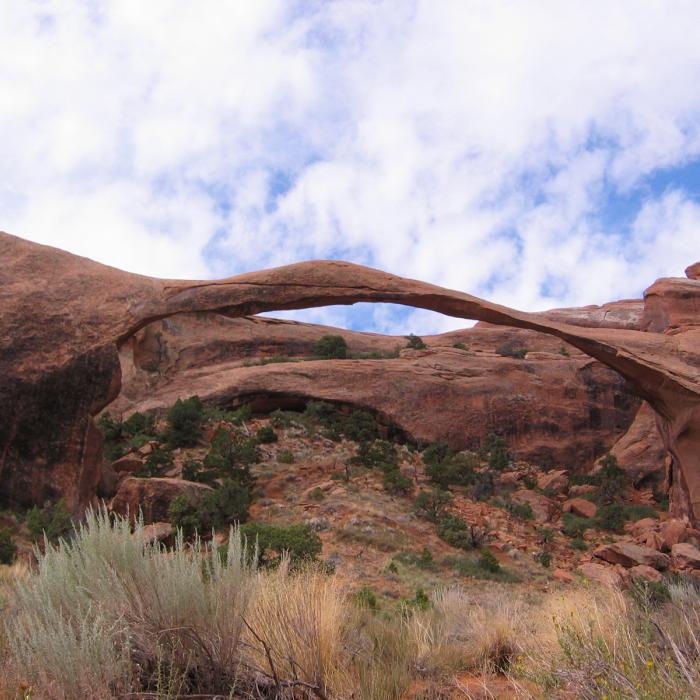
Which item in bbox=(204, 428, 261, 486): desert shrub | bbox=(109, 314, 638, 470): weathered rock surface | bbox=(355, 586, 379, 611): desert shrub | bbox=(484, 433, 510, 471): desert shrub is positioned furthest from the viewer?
bbox=(109, 314, 638, 470): weathered rock surface

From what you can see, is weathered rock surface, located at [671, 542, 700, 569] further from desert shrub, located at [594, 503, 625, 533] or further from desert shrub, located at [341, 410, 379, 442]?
desert shrub, located at [341, 410, 379, 442]

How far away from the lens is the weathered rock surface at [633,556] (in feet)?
35.1

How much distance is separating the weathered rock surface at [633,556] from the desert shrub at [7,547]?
9098 millimetres

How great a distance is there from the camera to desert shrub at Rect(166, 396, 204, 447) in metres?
17.7

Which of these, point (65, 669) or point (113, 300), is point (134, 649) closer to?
point (65, 669)

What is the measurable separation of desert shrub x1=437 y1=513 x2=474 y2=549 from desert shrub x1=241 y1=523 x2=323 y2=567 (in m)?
3.98

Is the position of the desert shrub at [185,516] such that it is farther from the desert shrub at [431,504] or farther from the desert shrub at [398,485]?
the desert shrub at [398,485]

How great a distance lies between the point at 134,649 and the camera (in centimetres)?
357

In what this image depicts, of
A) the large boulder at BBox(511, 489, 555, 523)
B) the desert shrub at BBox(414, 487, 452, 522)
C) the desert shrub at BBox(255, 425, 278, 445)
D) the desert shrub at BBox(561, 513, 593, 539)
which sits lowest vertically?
the desert shrub at BBox(561, 513, 593, 539)

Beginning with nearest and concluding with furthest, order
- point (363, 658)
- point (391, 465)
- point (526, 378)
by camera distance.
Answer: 1. point (363, 658)
2. point (391, 465)
3. point (526, 378)

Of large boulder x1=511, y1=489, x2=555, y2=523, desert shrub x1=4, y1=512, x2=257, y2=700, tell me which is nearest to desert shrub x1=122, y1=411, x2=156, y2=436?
large boulder x1=511, y1=489, x2=555, y2=523

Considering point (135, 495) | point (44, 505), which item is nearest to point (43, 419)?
point (44, 505)

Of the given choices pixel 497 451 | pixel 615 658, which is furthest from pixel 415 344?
pixel 615 658

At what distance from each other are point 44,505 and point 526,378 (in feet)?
57.4
